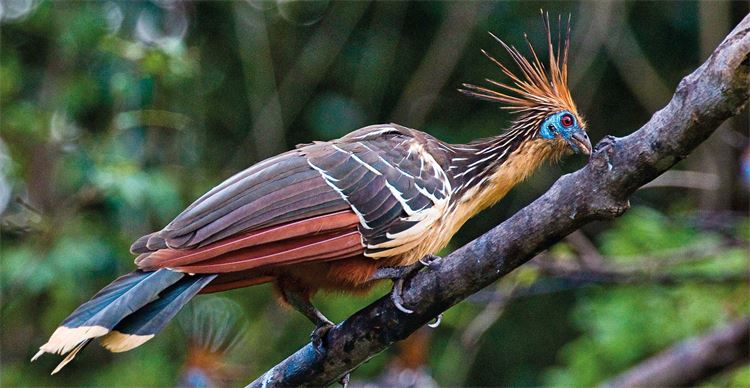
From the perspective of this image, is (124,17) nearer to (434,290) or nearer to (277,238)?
(277,238)

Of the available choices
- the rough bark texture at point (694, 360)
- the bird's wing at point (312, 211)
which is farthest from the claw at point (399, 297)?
the rough bark texture at point (694, 360)

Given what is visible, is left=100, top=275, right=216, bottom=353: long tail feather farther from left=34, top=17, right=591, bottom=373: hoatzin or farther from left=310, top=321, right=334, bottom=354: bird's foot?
left=310, top=321, right=334, bottom=354: bird's foot

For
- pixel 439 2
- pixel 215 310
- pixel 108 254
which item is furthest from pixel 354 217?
pixel 439 2

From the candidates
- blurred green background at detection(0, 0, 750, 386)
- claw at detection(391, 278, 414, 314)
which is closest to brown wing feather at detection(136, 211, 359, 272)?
claw at detection(391, 278, 414, 314)

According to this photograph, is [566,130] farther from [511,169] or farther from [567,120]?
[511,169]

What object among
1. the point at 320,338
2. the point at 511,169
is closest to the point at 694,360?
the point at 511,169

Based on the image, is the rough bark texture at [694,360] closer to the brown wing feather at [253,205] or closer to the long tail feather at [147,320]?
the brown wing feather at [253,205]

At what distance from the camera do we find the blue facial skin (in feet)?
10.3

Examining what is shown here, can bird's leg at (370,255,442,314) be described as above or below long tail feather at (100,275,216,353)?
below

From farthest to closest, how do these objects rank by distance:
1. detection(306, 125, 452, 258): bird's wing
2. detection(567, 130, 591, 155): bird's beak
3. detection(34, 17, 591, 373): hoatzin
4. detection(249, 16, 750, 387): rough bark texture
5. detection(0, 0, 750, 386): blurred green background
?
detection(0, 0, 750, 386): blurred green background < detection(567, 130, 591, 155): bird's beak < detection(306, 125, 452, 258): bird's wing < detection(34, 17, 591, 373): hoatzin < detection(249, 16, 750, 387): rough bark texture

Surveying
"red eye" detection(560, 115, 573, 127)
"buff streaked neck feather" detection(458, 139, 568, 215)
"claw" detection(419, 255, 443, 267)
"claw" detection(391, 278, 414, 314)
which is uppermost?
"red eye" detection(560, 115, 573, 127)

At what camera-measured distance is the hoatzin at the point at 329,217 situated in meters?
2.69

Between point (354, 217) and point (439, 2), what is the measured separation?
3.70 meters

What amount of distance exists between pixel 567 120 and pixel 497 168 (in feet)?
0.87
